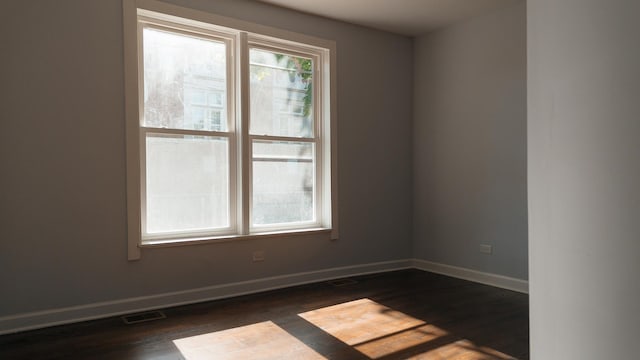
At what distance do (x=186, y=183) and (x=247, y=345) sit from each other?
1.64 meters

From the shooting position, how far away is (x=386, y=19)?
4648 mm

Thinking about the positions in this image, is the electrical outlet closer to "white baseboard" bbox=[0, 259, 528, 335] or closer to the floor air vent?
"white baseboard" bbox=[0, 259, 528, 335]

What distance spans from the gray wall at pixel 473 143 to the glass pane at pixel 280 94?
1492mm

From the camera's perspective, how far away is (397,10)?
14.4 feet

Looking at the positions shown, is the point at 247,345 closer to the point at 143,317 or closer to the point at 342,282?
the point at 143,317

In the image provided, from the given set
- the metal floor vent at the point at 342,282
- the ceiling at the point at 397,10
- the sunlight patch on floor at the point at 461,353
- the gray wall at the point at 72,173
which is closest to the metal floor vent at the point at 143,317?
the gray wall at the point at 72,173

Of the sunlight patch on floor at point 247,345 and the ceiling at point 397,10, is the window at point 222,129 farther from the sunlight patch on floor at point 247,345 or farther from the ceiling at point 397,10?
the sunlight patch on floor at point 247,345

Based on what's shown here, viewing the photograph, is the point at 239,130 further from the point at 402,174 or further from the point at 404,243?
the point at 404,243

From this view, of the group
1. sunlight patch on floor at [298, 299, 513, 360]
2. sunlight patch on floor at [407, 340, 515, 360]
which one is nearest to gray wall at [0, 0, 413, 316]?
sunlight patch on floor at [298, 299, 513, 360]

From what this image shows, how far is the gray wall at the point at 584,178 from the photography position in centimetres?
116

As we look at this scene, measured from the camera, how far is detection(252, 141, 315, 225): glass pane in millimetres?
4266

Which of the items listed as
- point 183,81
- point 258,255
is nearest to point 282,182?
point 258,255

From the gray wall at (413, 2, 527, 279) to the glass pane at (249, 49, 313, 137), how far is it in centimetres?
149

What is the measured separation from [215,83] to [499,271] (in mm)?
3328
